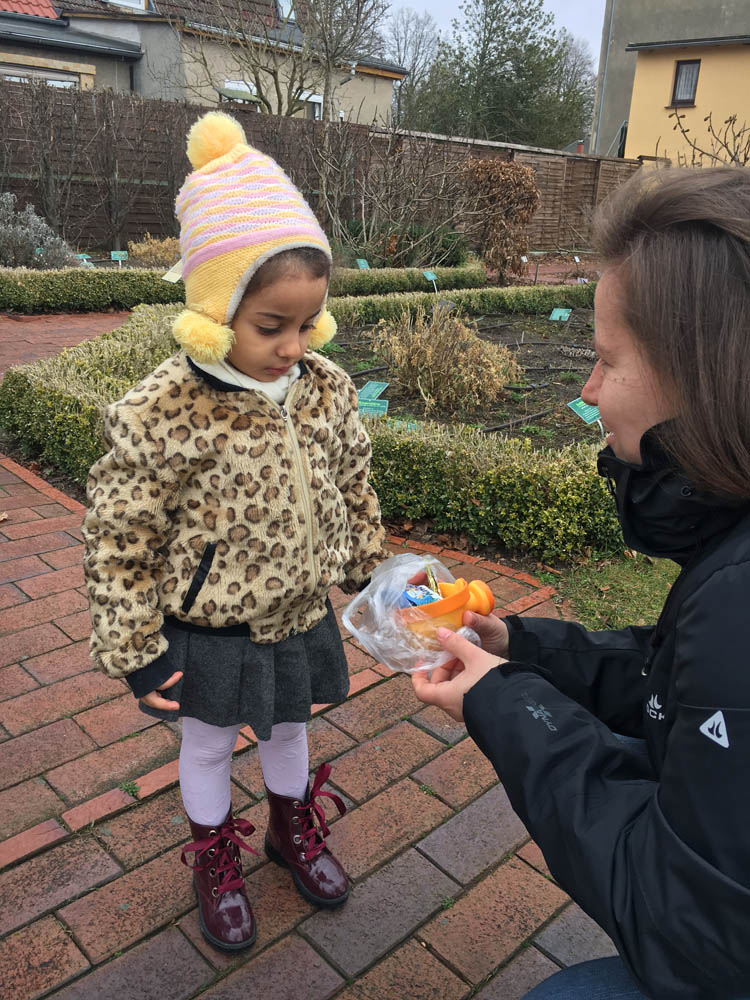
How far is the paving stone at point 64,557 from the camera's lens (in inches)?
147

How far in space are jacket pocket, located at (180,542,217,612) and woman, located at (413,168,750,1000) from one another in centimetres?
57

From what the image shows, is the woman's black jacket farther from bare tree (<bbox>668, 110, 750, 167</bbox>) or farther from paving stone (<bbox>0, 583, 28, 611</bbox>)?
paving stone (<bbox>0, 583, 28, 611</bbox>)

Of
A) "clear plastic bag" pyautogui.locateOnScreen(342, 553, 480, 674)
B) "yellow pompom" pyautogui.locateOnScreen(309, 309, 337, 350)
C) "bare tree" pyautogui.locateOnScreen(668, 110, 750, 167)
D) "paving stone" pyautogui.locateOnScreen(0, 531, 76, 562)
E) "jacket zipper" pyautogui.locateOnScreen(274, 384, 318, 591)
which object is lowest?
"paving stone" pyautogui.locateOnScreen(0, 531, 76, 562)

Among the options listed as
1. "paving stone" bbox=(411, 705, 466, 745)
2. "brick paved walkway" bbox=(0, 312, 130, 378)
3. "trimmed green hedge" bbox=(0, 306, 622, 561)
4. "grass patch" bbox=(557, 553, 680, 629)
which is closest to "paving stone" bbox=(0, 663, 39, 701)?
"paving stone" bbox=(411, 705, 466, 745)

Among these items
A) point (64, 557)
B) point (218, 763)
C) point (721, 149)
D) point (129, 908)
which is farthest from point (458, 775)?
point (721, 149)

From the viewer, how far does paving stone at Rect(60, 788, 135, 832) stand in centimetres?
219

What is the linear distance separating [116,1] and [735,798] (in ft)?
90.7

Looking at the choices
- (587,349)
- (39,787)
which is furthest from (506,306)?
(39,787)

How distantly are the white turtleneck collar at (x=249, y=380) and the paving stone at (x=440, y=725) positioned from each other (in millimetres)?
1351

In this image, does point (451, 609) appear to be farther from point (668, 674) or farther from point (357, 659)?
point (357, 659)

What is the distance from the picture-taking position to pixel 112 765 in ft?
7.92

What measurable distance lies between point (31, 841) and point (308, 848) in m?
0.76

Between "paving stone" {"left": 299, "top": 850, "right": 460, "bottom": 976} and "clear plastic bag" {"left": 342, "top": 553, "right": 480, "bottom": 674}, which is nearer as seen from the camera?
"clear plastic bag" {"left": 342, "top": 553, "right": 480, "bottom": 674}

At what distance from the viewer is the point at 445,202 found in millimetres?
13164
